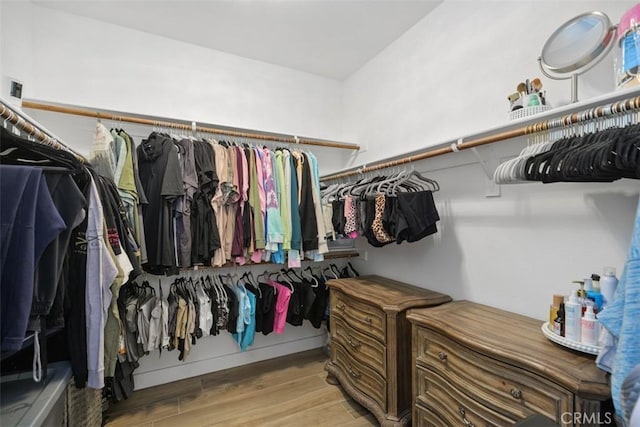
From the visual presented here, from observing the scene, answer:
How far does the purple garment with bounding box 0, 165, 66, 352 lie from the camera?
2.72 ft

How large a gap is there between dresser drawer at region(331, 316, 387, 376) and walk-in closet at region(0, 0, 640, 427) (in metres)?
0.02

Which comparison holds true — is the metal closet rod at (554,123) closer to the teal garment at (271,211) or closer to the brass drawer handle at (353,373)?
the teal garment at (271,211)

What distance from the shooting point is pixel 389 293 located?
72.0 inches

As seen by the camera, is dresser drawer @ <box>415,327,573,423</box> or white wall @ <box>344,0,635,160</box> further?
white wall @ <box>344,0,635,160</box>

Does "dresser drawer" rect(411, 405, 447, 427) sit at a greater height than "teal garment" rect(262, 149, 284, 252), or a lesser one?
lesser

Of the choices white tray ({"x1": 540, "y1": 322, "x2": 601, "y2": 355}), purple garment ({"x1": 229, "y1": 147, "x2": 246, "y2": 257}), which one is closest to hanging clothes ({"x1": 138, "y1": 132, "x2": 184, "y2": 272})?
purple garment ({"x1": 229, "y1": 147, "x2": 246, "y2": 257})

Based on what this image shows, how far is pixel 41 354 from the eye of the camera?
1.01 meters

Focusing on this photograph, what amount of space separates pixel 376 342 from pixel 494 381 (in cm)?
71

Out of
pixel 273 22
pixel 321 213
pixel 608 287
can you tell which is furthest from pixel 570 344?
pixel 273 22

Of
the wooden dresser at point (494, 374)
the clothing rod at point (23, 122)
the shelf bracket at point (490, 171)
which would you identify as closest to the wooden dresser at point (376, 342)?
the wooden dresser at point (494, 374)

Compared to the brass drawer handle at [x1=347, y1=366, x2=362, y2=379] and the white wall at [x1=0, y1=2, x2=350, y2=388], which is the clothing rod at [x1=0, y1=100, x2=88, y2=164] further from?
the brass drawer handle at [x1=347, y1=366, x2=362, y2=379]

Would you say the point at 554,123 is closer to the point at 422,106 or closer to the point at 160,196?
the point at 422,106

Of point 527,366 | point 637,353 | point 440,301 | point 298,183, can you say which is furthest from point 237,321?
point 637,353

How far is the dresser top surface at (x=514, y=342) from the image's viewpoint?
84 centimetres
